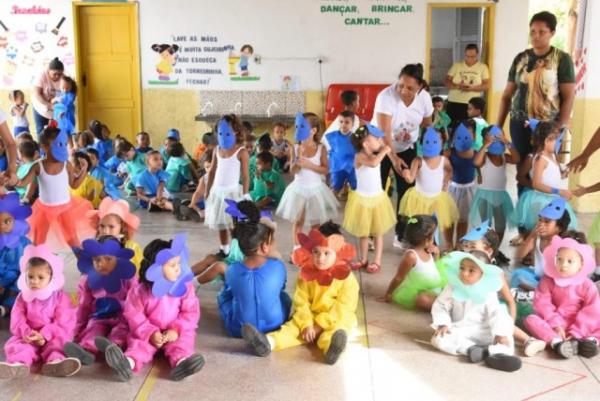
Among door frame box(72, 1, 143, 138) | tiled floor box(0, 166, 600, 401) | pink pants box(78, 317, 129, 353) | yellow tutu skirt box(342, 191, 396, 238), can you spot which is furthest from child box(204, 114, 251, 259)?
door frame box(72, 1, 143, 138)

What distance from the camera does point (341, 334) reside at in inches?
140

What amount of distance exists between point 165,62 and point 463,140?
653 cm

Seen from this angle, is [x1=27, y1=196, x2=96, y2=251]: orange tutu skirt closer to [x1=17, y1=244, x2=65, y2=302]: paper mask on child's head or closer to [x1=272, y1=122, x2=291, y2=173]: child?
[x1=17, y1=244, x2=65, y2=302]: paper mask on child's head

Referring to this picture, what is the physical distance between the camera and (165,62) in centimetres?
1092

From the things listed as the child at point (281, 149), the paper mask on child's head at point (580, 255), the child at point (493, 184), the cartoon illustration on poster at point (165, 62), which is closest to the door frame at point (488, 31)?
the child at point (281, 149)

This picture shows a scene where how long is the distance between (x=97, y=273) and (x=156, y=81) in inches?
302

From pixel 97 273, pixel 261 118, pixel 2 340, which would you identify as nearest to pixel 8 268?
pixel 2 340

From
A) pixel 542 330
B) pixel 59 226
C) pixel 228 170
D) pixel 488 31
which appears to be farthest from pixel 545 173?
pixel 488 31

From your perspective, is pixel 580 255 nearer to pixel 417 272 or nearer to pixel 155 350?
pixel 417 272

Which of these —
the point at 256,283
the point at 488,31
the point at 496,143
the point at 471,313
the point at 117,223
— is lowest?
the point at 471,313

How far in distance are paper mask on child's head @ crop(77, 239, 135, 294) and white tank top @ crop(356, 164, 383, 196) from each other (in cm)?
199

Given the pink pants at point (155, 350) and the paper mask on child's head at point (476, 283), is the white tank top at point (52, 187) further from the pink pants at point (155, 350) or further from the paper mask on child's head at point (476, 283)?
the paper mask on child's head at point (476, 283)

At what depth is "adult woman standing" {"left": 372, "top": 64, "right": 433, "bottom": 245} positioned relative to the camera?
544 centimetres

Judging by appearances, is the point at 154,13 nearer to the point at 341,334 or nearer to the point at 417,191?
the point at 417,191
